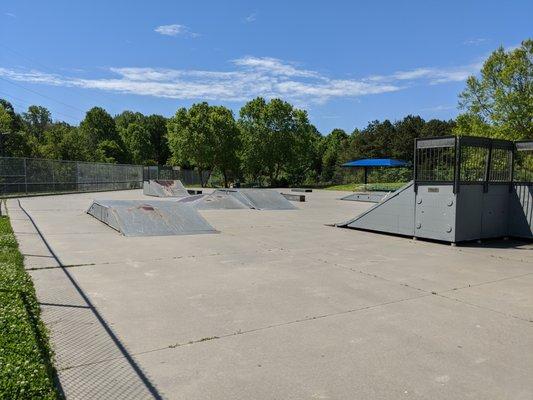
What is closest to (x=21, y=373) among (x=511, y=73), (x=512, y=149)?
(x=512, y=149)

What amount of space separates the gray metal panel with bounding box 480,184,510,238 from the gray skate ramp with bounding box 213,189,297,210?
10378 mm

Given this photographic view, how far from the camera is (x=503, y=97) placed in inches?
1070

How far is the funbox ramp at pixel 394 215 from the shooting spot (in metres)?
10.9

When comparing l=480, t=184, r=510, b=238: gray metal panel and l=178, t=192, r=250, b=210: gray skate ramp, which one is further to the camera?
l=178, t=192, r=250, b=210: gray skate ramp

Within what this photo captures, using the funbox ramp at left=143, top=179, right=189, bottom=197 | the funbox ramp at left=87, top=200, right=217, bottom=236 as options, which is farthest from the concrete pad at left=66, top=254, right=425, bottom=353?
the funbox ramp at left=143, top=179, right=189, bottom=197

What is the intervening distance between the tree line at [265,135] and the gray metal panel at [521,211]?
59.4ft

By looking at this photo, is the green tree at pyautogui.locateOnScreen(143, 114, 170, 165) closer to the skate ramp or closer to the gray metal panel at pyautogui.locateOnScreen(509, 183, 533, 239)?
the skate ramp

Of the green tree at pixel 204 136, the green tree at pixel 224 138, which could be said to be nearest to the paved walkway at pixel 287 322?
the green tree at pixel 204 136

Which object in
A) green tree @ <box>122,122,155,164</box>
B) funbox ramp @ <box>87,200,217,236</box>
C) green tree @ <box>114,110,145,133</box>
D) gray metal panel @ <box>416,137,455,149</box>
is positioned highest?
green tree @ <box>114,110,145,133</box>

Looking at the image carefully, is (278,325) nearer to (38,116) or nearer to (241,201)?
(241,201)

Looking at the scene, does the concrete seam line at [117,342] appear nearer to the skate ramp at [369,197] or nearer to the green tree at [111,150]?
the skate ramp at [369,197]

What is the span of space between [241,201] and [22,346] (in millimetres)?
16849

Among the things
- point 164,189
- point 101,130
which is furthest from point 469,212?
point 101,130

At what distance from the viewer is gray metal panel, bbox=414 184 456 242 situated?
9.83 meters
